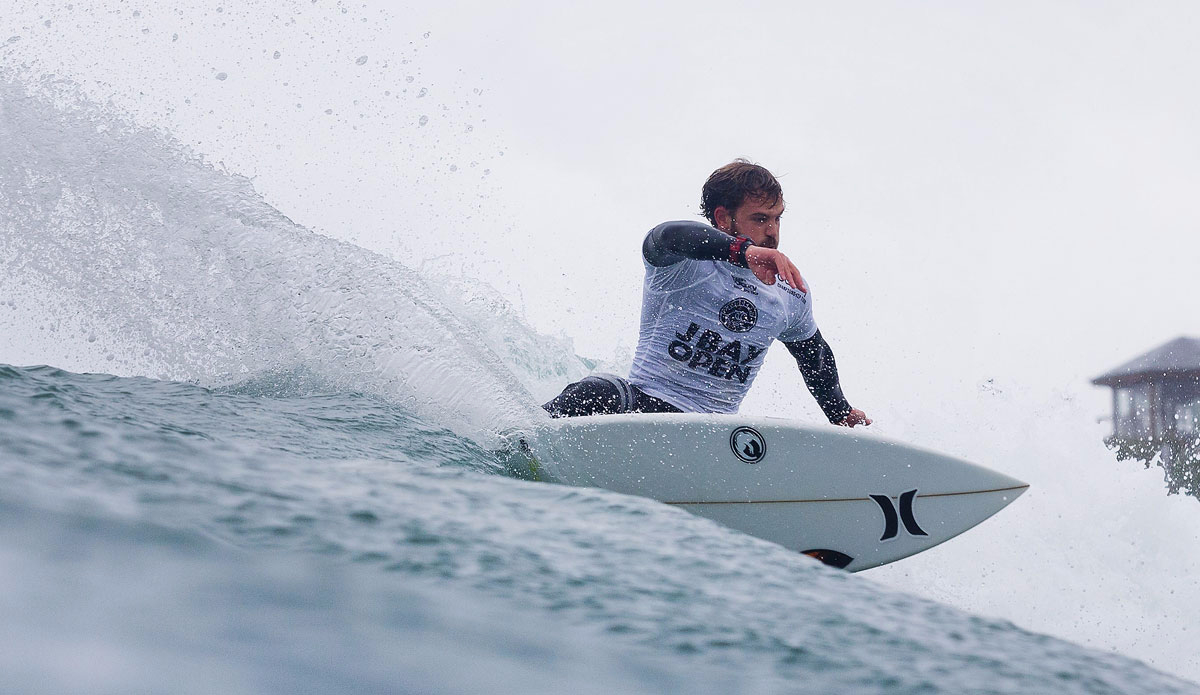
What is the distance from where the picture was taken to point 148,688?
616mm

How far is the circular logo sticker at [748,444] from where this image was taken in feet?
9.99

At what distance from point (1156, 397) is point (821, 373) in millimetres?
15206

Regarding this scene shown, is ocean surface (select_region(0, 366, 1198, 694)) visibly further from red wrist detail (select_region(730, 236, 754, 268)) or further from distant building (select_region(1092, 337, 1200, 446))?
distant building (select_region(1092, 337, 1200, 446))

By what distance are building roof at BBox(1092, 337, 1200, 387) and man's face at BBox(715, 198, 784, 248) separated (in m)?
16.0

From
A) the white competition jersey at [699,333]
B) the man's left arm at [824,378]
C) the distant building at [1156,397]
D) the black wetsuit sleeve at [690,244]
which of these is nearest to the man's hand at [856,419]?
the man's left arm at [824,378]

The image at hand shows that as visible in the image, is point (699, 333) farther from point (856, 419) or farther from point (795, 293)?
point (856, 419)

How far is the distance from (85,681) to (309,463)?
799 mm

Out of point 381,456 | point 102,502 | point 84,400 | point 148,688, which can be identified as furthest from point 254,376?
point 148,688

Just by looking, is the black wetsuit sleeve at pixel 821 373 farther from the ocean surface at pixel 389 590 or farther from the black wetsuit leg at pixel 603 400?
the ocean surface at pixel 389 590

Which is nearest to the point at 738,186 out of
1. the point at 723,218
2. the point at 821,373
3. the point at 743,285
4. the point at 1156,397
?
the point at 723,218

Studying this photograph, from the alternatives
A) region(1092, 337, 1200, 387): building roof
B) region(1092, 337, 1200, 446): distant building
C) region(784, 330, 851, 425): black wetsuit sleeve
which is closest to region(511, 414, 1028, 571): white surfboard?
region(784, 330, 851, 425): black wetsuit sleeve

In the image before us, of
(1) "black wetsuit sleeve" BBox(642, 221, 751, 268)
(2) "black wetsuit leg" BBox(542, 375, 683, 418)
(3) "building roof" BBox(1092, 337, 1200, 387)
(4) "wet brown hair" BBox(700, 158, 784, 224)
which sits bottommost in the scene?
(2) "black wetsuit leg" BBox(542, 375, 683, 418)

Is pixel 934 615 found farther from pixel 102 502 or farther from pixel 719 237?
pixel 719 237

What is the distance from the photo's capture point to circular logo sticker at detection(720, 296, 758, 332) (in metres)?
3.52
